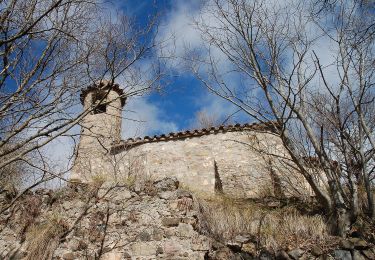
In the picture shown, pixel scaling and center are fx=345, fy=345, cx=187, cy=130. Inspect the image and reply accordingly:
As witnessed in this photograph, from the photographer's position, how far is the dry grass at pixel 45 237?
221 inches

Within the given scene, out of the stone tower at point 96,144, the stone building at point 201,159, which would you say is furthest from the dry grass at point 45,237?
the stone tower at point 96,144

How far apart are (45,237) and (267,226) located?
389 centimetres

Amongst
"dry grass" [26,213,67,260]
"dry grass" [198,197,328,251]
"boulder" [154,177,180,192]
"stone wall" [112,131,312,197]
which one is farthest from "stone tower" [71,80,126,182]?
"dry grass" [198,197,328,251]

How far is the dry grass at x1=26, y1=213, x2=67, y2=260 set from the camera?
5.61 m

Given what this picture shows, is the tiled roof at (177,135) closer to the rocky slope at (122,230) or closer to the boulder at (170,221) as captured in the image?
the rocky slope at (122,230)

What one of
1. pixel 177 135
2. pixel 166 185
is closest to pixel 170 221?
pixel 166 185

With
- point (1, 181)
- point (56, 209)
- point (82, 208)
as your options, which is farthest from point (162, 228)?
point (1, 181)

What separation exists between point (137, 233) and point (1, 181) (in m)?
5.65

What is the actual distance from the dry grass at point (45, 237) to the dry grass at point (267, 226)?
2498 millimetres

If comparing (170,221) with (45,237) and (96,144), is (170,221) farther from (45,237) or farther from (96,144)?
(96,144)

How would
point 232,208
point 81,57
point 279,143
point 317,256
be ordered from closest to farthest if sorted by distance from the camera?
point 317,256 → point 81,57 → point 232,208 → point 279,143

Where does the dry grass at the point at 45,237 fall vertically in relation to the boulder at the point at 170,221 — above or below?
below

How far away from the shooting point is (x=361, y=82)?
7.27m

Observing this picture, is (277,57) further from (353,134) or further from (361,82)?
(353,134)
